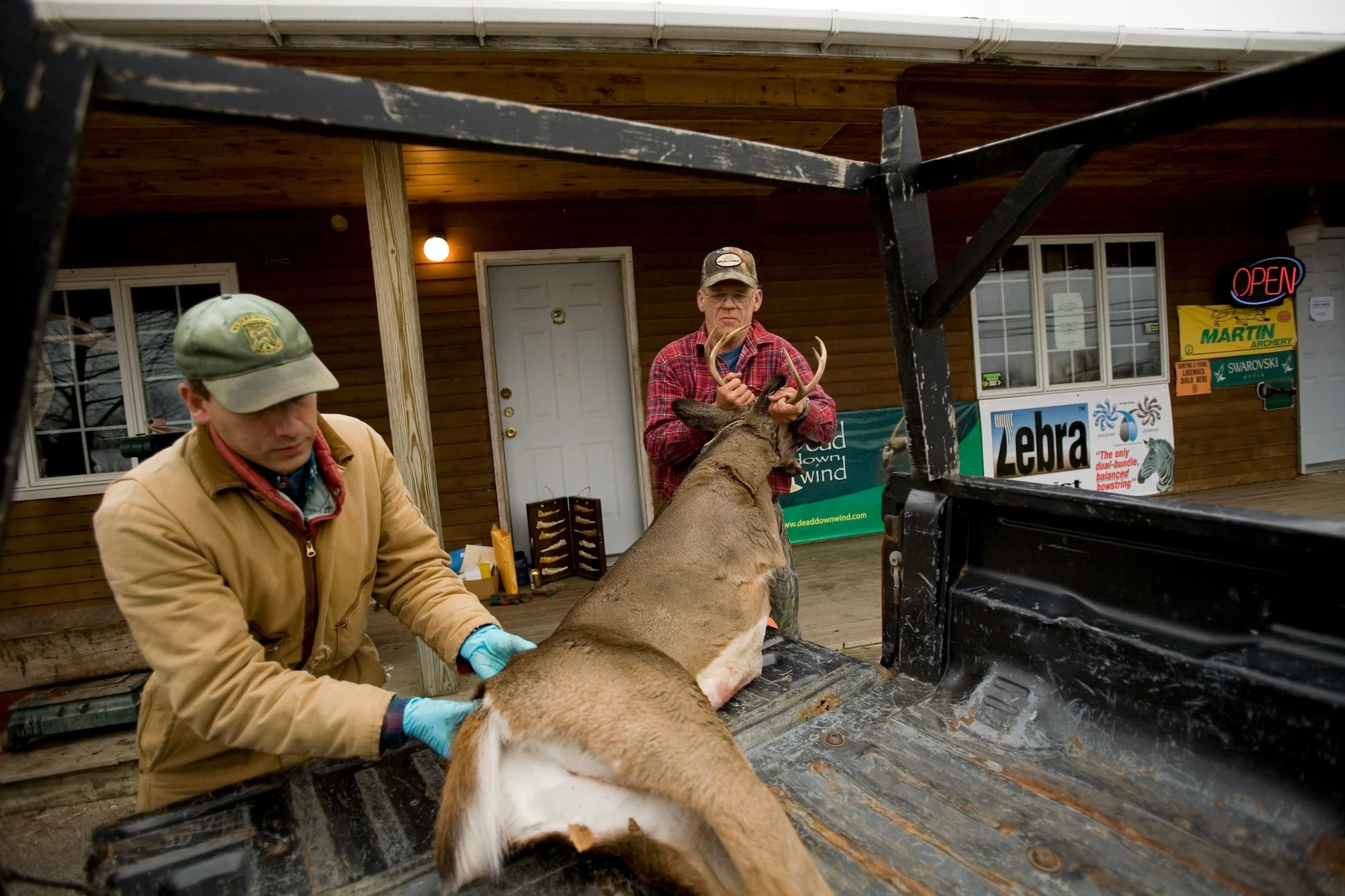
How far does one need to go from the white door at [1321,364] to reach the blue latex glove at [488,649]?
12.5m

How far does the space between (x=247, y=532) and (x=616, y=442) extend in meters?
6.11

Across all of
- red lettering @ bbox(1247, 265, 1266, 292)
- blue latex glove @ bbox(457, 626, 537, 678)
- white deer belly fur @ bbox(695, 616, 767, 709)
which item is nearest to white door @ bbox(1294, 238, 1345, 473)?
red lettering @ bbox(1247, 265, 1266, 292)

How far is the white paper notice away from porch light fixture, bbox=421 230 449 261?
25.4ft

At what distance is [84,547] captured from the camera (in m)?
6.77

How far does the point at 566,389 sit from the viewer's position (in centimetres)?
796

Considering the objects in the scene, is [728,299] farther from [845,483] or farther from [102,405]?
[102,405]

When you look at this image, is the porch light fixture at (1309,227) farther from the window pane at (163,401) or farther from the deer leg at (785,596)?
the window pane at (163,401)

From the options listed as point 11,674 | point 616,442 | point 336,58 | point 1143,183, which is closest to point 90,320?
point 11,674

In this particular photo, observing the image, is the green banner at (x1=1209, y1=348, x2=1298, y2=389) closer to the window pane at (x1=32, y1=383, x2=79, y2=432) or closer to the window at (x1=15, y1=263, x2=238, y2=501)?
the window at (x1=15, y1=263, x2=238, y2=501)

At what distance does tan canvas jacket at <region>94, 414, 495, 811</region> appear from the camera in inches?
73.1

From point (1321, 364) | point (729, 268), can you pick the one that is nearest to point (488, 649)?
point (729, 268)

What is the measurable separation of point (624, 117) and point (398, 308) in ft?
8.39

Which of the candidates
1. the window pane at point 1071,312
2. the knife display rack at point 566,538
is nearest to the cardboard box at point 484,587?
the knife display rack at point 566,538

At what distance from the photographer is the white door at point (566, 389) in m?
7.80
